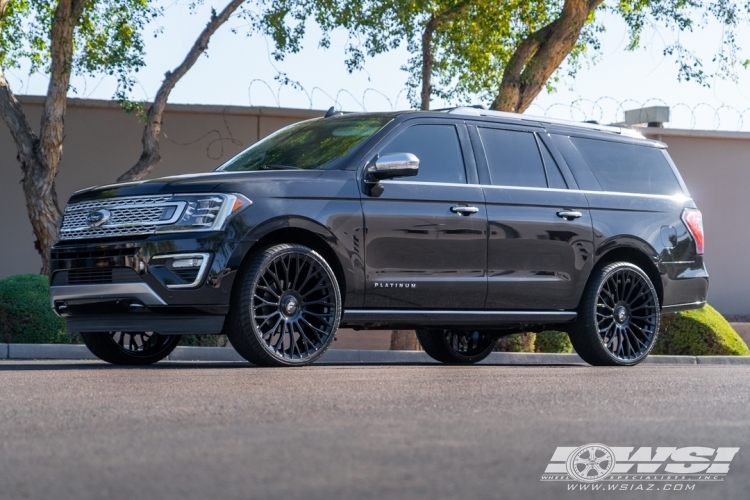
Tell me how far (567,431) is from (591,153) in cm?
593

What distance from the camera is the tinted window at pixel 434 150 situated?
9.14 metres

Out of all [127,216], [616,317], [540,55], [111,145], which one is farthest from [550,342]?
[127,216]

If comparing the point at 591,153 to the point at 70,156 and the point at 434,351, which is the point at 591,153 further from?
the point at 70,156

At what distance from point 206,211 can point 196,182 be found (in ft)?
0.87

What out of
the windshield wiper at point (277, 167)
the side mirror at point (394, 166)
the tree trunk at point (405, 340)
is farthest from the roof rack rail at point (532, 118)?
the tree trunk at point (405, 340)

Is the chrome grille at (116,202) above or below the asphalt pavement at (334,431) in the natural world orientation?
above

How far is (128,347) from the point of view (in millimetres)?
9711

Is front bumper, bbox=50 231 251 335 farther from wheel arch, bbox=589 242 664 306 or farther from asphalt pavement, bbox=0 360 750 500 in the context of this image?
wheel arch, bbox=589 242 664 306

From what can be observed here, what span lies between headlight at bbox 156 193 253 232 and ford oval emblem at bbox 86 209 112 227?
48 centimetres

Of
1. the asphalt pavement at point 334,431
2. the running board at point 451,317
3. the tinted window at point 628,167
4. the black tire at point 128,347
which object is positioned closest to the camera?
the asphalt pavement at point 334,431

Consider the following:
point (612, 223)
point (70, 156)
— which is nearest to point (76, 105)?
point (70, 156)

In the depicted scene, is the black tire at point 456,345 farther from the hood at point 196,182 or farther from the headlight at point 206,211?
the headlight at point 206,211

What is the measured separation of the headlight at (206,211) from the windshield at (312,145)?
0.85 m

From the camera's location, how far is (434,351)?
11.1m
